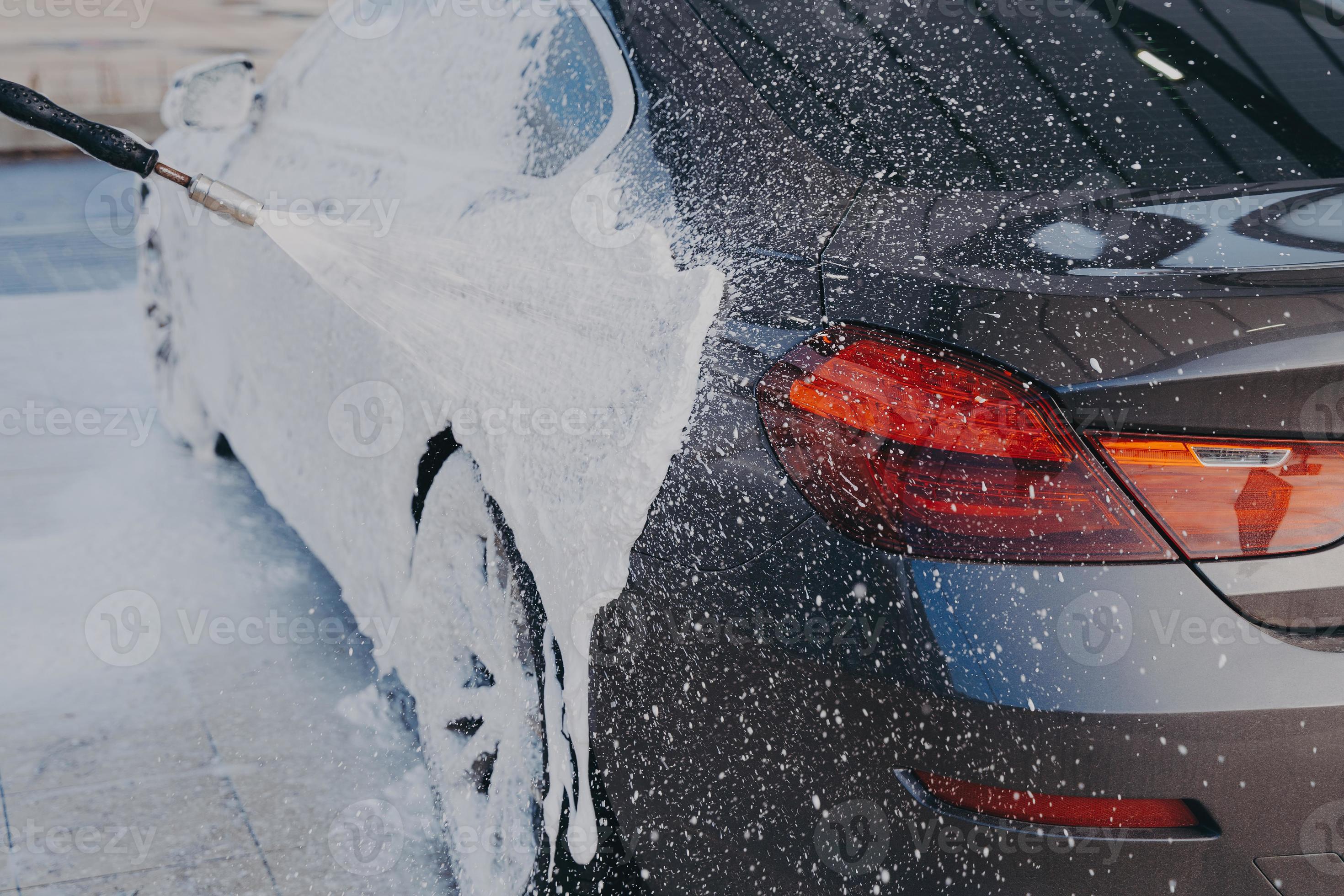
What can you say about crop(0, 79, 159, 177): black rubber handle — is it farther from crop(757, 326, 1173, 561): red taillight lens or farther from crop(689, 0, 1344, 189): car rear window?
crop(757, 326, 1173, 561): red taillight lens

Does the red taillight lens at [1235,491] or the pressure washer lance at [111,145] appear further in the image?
the pressure washer lance at [111,145]

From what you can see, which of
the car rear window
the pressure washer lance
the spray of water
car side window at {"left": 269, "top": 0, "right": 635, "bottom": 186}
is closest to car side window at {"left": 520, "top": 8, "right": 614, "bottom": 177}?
car side window at {"left": 269, "top": 0, "right": 635, "bottom": 186}

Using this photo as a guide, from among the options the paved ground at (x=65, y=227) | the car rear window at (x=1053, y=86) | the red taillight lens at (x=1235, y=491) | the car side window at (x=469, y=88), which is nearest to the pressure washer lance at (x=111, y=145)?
the car side window at (x=469, y=88)

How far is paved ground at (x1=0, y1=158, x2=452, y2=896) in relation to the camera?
92.4 inches

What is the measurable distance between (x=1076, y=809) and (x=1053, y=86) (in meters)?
0.97

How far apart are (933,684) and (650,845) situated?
1.75 ft

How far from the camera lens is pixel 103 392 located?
15.7 ft

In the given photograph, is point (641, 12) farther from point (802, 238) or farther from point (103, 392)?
point (103, 392)

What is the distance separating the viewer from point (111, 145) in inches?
82.0

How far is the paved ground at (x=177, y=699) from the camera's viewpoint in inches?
92.4

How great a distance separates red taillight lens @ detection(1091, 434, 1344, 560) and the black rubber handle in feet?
5.31

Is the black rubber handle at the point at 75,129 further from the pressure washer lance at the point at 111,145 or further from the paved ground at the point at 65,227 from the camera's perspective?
the paved ground at the point at 65,227

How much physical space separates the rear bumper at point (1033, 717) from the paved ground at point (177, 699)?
45.9 inches

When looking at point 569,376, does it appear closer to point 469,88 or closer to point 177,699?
point 469,88
